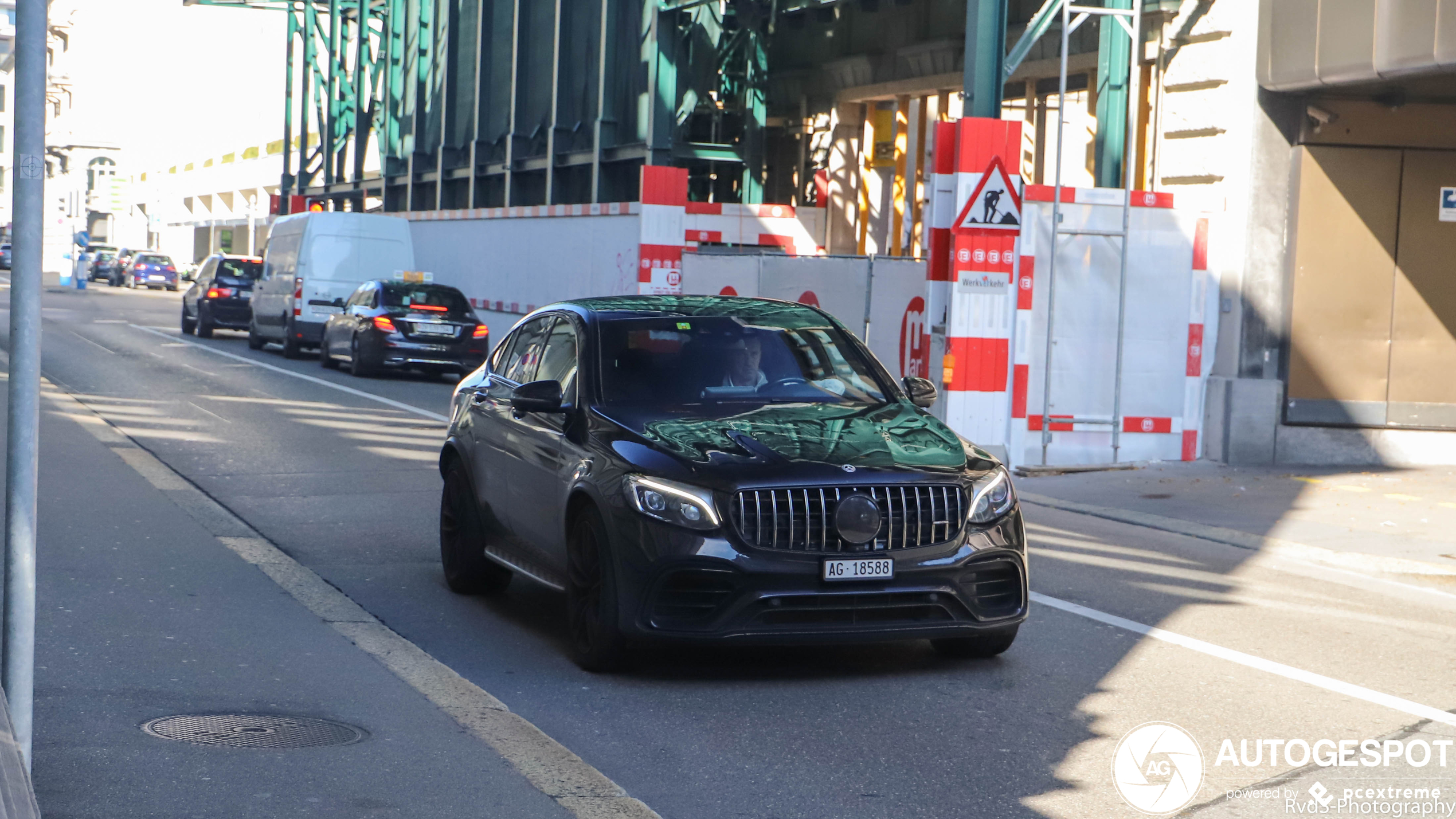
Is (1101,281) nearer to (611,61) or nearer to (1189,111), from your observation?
(1189,111)

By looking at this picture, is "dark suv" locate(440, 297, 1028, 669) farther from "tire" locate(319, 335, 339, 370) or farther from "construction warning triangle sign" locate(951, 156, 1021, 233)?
"tire" locate(319, 335, 339, 370)

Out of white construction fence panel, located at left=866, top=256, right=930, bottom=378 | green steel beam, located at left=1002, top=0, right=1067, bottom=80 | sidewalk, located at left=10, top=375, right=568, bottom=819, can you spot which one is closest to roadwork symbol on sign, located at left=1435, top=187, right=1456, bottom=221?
green steel beam, located at left=1002, top=0, right=1067, bottom=80

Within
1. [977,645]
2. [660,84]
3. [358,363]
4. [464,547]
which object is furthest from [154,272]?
[977,645]

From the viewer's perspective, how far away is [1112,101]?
18.9 metres

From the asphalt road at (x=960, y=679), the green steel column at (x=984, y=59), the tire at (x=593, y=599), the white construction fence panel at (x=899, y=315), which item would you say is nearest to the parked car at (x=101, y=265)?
the white construction fence panel at (x=899, y=315)

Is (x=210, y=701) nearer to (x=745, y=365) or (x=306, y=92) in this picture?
(x=745, y=365)

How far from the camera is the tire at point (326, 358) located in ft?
84.0

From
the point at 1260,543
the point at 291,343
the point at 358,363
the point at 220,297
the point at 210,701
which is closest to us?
the point at 210,701

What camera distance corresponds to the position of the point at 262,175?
7662 centimetres

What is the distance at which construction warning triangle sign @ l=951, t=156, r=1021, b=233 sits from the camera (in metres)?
14.7

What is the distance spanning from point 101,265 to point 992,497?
233ft

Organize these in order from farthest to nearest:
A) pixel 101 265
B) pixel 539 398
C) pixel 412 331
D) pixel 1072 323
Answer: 1. pixel 101 265
2. pixel 412 331
3. pixel 1072 323
4. pixel 539 398

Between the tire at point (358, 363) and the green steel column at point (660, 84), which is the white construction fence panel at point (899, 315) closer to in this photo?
the tire at point (358, 363)

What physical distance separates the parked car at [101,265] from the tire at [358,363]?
2025 inches
